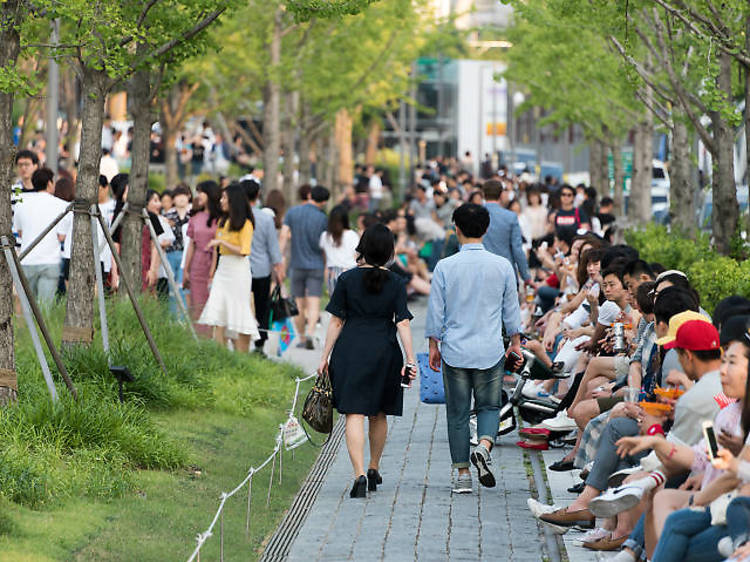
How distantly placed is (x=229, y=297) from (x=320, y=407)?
572cm

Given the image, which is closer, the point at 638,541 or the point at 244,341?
the point at 638,541

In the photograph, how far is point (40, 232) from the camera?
51.0 ft

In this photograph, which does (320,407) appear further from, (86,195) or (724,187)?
(724,187)

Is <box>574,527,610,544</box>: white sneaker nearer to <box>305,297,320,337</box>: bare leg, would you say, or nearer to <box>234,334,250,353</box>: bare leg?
<box>234,334,250,353</box>: bare leg

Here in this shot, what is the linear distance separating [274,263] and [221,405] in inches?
153

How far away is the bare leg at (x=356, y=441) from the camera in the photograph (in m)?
10.3

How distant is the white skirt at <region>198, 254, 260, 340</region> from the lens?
16047 millimetres

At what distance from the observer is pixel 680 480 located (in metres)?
7.66

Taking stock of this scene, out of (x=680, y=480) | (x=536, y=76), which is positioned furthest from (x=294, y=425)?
(x=536, y=76)

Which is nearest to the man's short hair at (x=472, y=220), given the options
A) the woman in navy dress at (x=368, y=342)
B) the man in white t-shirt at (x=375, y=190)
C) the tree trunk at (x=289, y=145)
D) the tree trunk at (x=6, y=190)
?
the woman in navy dress at (x=368, y=342)

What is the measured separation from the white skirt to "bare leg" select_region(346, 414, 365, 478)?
570cm

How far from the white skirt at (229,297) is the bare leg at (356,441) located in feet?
18.7

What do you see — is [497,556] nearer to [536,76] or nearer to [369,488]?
[369,488]

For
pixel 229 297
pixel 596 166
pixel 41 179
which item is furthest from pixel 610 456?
pixel 596 166
